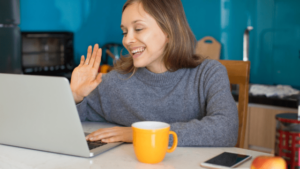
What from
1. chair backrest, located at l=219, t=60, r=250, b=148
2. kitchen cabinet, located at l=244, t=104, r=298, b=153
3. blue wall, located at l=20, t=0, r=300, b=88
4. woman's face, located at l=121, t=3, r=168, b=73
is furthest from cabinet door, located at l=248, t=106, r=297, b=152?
woman's face, located at l=121, t=3, r=168, b=73

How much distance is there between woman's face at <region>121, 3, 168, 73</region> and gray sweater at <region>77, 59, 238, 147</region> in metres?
0.10

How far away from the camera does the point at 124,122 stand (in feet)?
3.99

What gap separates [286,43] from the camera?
8.29 ft

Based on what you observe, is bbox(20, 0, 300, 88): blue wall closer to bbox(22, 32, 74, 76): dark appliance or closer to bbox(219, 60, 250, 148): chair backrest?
bbox(22, 32, 74, 76): dark appliance

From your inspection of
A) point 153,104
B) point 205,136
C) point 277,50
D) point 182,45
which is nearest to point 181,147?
point 205,136

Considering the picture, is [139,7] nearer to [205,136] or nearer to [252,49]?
[205,136]

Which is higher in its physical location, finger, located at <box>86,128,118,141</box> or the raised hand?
the raised hand

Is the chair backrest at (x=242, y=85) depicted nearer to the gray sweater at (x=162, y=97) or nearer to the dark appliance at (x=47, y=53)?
the gray sweater at (x=162, y=97)

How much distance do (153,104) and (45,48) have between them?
6.32 feet

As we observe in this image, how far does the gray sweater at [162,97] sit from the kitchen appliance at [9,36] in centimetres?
127

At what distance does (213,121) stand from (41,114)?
504 mm

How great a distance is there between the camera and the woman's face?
1.12m

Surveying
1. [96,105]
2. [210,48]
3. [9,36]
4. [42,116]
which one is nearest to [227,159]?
[42,116]

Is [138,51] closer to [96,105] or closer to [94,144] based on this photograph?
[96,105]
